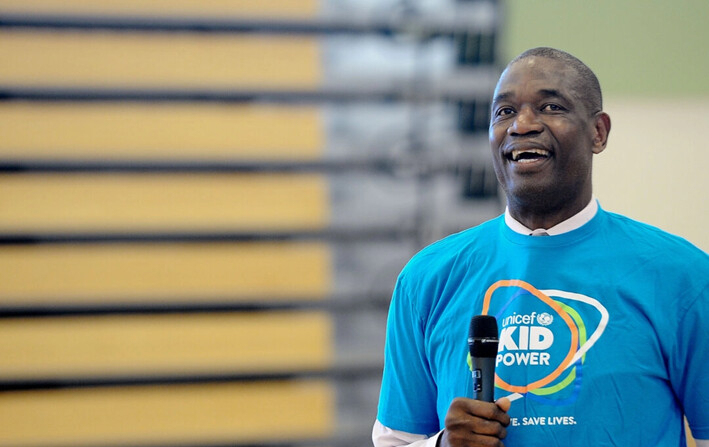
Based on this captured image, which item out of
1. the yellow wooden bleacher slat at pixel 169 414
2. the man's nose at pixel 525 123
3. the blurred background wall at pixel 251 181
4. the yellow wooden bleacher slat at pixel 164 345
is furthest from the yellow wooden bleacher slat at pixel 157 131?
the man's nose at pixel 525 123

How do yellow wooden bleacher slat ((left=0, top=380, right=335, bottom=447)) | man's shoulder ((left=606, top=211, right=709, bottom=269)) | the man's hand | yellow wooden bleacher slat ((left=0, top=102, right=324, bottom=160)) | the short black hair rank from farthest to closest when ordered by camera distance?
yellow wooden bleacher slat ((left=0, top=102, right=324, bottom=160))
yellow wooden bleacher slat ((left=0, top=380, right=335, bottom=447))
the short black hair
man's shoulder ((left=606, top=211, right=709, bottom=269))
the man's hand

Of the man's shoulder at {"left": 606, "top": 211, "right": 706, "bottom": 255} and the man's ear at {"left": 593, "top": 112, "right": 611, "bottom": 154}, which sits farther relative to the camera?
the man's ear at {"left": 593, "top": 112, "right": 611, "bottom": 154}

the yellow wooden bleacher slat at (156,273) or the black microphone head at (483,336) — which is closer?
the black microphone head at (483,336)

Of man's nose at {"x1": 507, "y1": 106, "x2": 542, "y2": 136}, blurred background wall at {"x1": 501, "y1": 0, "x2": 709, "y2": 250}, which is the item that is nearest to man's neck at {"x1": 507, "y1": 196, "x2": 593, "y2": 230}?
man's nose at {"x1": 507, "y1": 106, "x2": 542, "y2": 136}

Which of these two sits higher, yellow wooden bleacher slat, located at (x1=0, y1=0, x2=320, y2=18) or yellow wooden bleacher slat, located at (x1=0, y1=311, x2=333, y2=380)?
yellow wooden bleacher slat, located at (x1=0, y1=0, x2=320, y2=18)

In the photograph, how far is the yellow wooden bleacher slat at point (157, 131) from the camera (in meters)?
3.32

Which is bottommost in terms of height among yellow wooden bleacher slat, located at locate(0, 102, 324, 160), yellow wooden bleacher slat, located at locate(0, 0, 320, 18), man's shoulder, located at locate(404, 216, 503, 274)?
man's shoulder, located at locate(404, 216, 503, 274)

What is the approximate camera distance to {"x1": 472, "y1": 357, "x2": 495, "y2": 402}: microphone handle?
1271 millimetres

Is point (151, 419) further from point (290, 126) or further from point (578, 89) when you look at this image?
point (578, 89)

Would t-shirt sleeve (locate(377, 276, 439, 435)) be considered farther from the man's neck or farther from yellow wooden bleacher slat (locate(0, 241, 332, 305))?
yellow wooden bleacher slat (locate(0, 241, 332, 305))

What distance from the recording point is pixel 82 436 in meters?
3.21

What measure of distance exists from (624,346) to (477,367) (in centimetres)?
24

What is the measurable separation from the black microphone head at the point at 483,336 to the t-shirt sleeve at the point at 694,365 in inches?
10.8

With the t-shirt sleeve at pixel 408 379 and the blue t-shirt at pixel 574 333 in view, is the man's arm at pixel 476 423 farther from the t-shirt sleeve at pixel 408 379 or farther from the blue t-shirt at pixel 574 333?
the t-shirt sleeve at pixel 408 379
